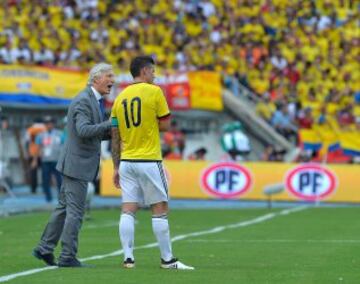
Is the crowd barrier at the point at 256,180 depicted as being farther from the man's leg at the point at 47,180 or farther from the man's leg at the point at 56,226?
the man's leg at the point at 56,226

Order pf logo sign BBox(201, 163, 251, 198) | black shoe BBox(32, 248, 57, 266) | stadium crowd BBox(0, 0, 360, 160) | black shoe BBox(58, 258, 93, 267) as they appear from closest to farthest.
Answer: black shoe BBox(58, 258, 93, 267) < black shoe BBox(32, 248, 57, 266) < pf logo sign BBox(201, 163, 251, 198) < stadium crowd BBox(0, 0, 360, 160)

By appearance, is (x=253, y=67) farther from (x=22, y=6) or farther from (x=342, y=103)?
(x=22, y=6)

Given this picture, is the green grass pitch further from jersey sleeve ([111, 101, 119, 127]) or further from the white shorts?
jersey sleeve ([111, 101, 119, 127])

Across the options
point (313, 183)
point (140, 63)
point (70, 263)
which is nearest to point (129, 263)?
point (70, 263)

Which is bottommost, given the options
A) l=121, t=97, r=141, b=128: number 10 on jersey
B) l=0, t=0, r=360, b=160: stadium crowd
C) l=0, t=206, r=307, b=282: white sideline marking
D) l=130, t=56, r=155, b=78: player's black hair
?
l=0, t=206, r=307, b=282: white sideline marking

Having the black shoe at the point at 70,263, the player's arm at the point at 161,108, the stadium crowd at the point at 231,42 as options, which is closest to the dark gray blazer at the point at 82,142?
A: the player's arm at the point at 161,108

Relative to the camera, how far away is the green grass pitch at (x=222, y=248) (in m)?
11.9

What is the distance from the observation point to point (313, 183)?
29.7m

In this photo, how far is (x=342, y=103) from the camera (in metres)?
37.1

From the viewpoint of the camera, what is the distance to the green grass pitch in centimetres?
1186

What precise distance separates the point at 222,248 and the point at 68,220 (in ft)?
10.4

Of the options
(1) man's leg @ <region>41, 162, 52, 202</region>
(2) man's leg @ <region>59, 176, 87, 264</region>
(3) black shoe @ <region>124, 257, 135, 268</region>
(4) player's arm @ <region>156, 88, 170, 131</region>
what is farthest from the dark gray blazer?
(1) man's leg @ <region>41, 162, 52, 202</region>

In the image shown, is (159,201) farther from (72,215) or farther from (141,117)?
(72,215)

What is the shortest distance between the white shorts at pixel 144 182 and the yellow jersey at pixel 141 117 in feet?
0.25
